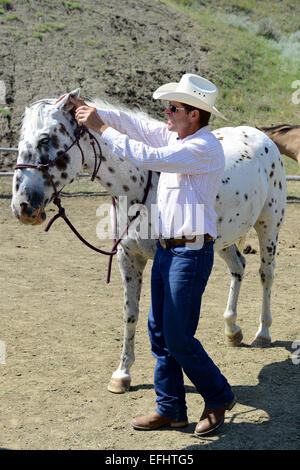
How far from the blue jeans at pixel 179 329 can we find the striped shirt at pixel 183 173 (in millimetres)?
151

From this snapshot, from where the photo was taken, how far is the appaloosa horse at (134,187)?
139 inches

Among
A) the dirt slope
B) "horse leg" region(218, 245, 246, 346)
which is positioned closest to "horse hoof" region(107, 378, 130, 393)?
"horse leg" region(218, 245, 246, 346)

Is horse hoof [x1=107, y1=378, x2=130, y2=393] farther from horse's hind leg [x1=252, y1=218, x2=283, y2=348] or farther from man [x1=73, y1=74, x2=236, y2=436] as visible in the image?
horse's hind leg [x1=252, y1=218, x2=283, y2=348]

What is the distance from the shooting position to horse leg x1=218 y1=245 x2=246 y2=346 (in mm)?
5215

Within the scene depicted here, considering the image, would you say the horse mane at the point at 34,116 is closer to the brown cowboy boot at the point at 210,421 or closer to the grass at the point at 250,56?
the brown cowboy boot at the point at 210,421

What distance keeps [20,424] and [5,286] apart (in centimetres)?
314

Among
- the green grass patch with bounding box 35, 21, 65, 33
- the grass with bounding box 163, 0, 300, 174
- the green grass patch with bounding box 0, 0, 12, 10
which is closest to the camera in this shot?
the grass with bounding box 163, 0, 300, 174

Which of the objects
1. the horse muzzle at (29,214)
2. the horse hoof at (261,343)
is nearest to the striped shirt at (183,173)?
the horse muzzle at (29,214)

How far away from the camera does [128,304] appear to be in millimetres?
4387

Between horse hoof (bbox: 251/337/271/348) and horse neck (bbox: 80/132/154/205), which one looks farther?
horse hoof (bbox: 251/337/271/348)

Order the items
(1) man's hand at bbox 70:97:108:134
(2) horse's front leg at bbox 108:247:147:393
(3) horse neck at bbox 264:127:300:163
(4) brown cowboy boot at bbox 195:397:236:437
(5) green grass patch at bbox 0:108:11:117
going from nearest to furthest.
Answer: (1) man's hand at bbox 70:97:108:134 → (4) brown cowboy boot at bbox 195:397:236:437 → (2) horse's front leg at bbox 108:247:147:393 → (3) horse neck at bbox 264:127:300:163 → (5) green grass patch at bbox 0:108:11:117

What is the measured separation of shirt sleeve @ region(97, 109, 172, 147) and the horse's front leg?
2.62 ft

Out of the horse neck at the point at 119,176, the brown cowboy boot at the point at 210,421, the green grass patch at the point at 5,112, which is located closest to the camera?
the brown cowboy boot at the point at 210,421

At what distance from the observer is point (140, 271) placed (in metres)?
4.33
